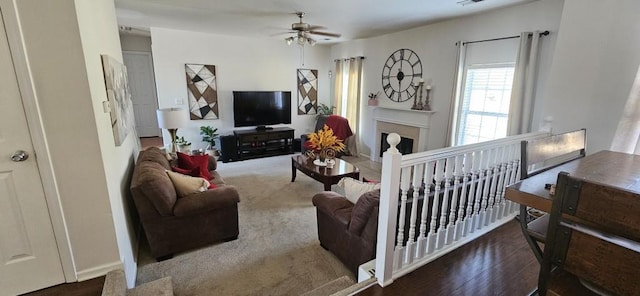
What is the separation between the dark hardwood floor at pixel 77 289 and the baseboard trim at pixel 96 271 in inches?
1.2

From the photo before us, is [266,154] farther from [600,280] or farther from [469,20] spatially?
Answer: [600,280]

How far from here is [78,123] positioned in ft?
5.42

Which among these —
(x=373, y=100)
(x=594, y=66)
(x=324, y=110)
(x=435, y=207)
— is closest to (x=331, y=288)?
(x=435, y=207)

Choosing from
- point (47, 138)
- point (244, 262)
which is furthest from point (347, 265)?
point (47, 138)

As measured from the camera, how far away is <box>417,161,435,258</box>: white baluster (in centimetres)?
170

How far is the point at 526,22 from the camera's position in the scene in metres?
3.28

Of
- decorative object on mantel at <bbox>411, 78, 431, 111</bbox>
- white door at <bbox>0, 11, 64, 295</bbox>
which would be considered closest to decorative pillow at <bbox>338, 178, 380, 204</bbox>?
white door at <bbox>0, 11, 64, 295</bbox>

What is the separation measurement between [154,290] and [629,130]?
404 cm

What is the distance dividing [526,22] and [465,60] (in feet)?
2.73

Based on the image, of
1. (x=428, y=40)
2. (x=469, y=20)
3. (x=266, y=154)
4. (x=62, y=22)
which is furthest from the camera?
(x=266, y=154)

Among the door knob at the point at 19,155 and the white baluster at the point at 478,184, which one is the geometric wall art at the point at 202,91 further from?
the white baluster at the point at 478,184

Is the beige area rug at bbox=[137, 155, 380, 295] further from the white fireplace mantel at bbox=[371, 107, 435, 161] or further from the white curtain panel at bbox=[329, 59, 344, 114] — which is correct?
the white curtain panel at bbox=[329, 59, 344, 114]

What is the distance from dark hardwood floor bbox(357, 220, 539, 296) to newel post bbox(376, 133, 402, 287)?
12 centimetres

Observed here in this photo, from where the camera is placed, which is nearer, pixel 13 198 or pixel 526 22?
pixel 13 198
